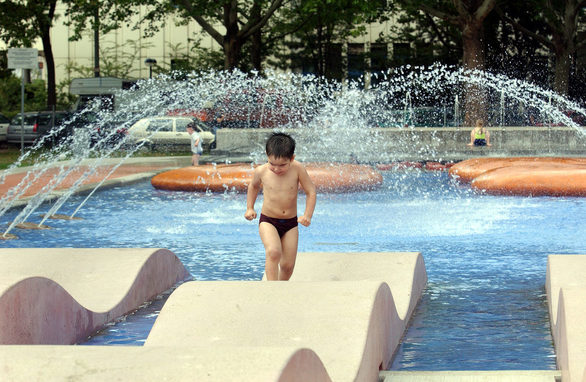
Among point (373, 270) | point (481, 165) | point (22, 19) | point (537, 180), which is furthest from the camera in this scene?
point (22, 19)

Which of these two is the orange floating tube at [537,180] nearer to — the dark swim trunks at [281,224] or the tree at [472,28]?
the dark swim trunks at [281,224]

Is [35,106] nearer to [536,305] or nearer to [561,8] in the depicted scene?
[561,8]

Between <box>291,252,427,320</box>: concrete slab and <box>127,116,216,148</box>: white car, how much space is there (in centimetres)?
2500

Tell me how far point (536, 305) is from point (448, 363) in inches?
77.5

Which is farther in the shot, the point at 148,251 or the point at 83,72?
the point at 83,72

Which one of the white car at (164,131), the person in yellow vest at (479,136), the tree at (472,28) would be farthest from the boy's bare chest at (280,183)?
the white car at (164,131)

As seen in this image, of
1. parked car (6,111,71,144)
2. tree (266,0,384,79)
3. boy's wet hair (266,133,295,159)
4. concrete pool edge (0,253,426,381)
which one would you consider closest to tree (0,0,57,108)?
parked car (6,111,71,144)

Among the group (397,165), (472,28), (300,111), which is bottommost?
(397,165)

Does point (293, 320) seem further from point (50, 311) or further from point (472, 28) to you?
point (472, 28)

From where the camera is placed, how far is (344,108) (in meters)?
28.3

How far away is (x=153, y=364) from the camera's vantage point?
11.3ft

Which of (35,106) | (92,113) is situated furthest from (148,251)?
(35,106)

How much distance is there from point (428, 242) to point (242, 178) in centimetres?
631

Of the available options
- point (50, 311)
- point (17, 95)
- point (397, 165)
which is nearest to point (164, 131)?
point (397, 165)
